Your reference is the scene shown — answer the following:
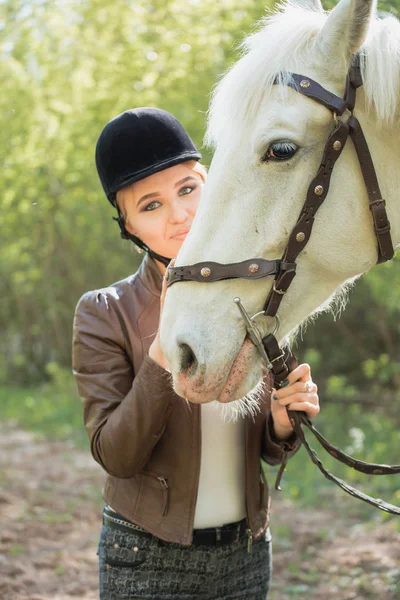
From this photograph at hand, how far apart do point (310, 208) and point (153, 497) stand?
3.55 feet

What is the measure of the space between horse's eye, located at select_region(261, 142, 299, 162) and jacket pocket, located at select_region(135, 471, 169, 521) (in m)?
1.10

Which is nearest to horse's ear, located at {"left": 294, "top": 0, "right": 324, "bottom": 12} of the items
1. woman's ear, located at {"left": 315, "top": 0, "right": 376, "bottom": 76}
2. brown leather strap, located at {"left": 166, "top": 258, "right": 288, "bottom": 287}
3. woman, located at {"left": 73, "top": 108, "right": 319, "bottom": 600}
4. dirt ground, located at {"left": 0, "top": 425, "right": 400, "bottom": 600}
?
woman's ear, located at {"left": 315, "top": 0, "right": 376, "bottom": 76}

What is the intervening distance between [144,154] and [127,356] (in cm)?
70

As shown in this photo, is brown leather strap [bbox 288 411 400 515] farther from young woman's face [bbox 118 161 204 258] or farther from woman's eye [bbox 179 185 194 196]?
woman's eye [bbox 179 185 194 196]

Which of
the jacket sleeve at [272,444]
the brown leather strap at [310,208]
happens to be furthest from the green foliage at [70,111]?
the brown leather strap at [310,208]

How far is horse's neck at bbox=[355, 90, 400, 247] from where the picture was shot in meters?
1.90

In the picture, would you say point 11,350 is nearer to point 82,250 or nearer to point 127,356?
point 82,250

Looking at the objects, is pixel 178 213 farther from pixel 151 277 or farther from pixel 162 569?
pixel 162 569

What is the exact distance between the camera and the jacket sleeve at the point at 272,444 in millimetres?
2330

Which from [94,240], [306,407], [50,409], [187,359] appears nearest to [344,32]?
[187,359]

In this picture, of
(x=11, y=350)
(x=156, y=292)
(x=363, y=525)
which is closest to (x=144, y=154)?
(x=156, y=292)

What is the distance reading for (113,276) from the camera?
14.6 metres

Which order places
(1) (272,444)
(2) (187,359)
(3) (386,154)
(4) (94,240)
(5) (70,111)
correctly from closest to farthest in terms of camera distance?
(2) (187,359) → (3) (386,154) → (1) (272,444) → (5) (70,111) → (4) (94,240)

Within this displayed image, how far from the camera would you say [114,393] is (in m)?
2.20
